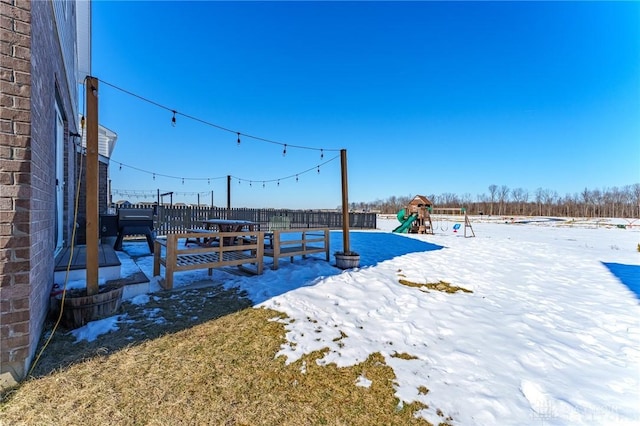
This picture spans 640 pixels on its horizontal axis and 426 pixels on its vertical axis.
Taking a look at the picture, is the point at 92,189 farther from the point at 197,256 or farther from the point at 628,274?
the point at 628,274

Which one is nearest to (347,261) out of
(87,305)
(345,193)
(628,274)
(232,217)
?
(345,193)

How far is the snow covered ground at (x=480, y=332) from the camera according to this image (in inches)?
88.2

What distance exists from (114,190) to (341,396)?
96.2 ft

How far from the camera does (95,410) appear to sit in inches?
73.6

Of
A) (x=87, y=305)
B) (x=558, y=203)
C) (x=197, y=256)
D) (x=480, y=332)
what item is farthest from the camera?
(x=558, y=203)

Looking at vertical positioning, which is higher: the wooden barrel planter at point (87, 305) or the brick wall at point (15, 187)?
the brick wall at point (15, 187)

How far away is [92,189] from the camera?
3258mm

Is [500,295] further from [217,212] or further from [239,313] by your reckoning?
[217,212]

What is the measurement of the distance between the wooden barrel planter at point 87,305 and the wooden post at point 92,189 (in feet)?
0.45

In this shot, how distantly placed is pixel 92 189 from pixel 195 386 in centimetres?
265

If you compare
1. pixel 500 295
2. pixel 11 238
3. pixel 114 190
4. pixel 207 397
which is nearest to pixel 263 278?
pixel 207 397

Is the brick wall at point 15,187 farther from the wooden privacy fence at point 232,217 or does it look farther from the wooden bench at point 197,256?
the wooden privacy fence at point 232,217

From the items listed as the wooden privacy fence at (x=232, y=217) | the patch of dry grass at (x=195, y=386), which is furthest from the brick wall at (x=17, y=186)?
the wooden privacy fence at (x=232, y=217)

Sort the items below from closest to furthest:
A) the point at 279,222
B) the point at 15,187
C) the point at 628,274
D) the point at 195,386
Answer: the point at 15,187, the point at 195,386, the point at 628,274, the point at 279,222
